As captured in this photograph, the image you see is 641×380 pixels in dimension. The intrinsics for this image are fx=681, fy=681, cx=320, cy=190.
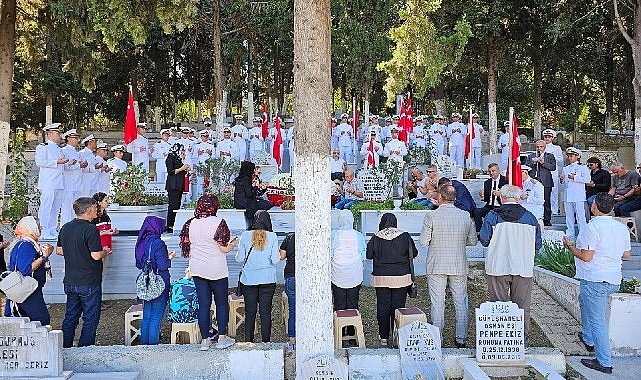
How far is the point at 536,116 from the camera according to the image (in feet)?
96.9

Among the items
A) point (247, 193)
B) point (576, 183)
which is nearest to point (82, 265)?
point (247, 193)

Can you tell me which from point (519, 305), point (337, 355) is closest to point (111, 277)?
point (337, 355)

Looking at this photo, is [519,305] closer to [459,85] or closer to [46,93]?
A: [46,93]

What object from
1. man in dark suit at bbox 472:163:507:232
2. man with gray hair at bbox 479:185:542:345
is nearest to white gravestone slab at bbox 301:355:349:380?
man with gray hair at bbox 479:185:542:345

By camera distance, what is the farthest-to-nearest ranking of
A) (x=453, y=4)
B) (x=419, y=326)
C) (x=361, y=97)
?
(x=361, y=97) → (x=453, y=4) → (x=419, y=326)

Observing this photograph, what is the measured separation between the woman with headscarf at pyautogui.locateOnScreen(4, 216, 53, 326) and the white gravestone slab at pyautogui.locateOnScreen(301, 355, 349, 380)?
2684mm

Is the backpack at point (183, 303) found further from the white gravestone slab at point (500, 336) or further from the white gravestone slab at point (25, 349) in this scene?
the white gravestone slab at point (500, 336)

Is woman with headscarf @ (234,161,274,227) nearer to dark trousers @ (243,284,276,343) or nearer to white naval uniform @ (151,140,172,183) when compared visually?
dark trousers @ (243,284,276,343)

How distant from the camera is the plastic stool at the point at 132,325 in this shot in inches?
283

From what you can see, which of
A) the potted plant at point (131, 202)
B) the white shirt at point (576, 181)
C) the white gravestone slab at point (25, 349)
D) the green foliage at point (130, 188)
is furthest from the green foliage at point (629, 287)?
the green foliage at point (130, 188)

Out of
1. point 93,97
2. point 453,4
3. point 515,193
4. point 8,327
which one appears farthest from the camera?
point 93,97

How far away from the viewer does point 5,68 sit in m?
12.2

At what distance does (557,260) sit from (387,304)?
3.37 meters

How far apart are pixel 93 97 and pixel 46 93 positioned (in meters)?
6.95
